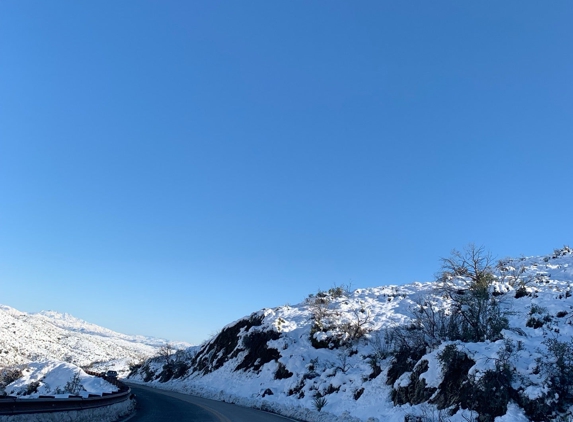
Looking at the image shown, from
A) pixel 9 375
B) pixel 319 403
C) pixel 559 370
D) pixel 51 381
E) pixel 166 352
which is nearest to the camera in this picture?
pixel 559 370

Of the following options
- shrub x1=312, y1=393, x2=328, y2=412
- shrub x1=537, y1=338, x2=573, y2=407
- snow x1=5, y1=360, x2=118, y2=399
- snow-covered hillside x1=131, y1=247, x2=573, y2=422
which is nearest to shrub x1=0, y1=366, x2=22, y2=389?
snow x1=5, y1=360, x2=118, y2=399

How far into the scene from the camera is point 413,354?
19.8 meters

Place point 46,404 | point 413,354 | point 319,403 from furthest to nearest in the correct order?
point 319,403 → point 413,354 → point 46,404

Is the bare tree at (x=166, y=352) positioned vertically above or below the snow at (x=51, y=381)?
above

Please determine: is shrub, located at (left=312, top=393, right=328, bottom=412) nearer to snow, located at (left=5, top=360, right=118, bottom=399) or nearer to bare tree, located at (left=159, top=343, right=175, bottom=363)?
snow, located at (left=5, top=360, right=118, bottom=399)

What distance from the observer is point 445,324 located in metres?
21.5

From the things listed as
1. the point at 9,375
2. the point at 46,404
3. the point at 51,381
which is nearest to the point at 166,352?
the point at 9,375

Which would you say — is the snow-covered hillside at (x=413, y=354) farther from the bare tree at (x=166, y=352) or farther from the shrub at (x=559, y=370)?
the bare tree at (x=166, y=352)

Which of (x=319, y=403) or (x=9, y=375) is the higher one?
(x=319, y=403)

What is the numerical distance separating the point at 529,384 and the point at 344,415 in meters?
7.37

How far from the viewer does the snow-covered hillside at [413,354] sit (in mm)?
13164

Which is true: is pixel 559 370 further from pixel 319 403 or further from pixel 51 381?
pixel 51 381

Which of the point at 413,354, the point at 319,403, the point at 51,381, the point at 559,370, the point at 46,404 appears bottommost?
the point at 51,381

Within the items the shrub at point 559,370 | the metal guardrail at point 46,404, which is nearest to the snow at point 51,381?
the metal guardrail at point 46,404
